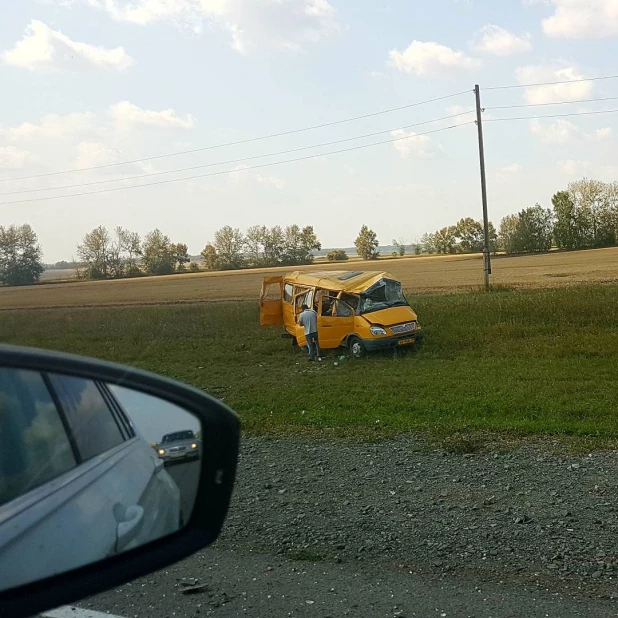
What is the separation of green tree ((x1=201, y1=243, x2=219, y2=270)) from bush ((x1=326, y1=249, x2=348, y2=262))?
7.85m

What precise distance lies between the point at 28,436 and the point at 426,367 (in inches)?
534

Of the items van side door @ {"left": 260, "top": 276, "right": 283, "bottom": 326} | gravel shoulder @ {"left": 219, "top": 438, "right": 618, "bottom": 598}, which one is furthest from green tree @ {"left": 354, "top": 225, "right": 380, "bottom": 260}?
gravel shoulder @ {"left": 219, "top": 438, "right": 618, "bottom": 598}

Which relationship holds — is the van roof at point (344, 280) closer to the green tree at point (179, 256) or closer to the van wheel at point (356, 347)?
the van wheel at point (356, 347)

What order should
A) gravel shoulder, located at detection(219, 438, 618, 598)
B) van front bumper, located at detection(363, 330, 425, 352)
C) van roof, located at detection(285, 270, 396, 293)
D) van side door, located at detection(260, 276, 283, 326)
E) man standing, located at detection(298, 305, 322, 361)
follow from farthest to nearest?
van side door, located at detection(260, 276, 283, 326) → van roof, located at detection(285, 270, 396, 293) → man standing, located at detection(298, 305, 322, 361) → van front bumper, located at detection(363, 330, 425, 352) → gravel shoulder, located at detection(219, 438, 618, 598)

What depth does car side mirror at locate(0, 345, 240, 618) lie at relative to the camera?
178 centimetres

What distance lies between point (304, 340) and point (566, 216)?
43599 mm

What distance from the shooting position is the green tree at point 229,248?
47.9 m

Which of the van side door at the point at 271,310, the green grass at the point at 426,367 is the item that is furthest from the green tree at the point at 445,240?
the van side door at the point at 271,310

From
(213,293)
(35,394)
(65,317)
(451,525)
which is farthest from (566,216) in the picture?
(35,394)

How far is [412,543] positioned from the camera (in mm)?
4906

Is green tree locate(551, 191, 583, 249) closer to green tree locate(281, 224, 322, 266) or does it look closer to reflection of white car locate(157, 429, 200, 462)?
green tree locate(281, 224, 322, 266)

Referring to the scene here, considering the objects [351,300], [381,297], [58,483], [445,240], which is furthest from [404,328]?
[445,240]

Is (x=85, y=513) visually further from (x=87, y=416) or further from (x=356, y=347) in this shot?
(x=356, y=347)

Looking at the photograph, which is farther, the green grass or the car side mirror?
the green grass
